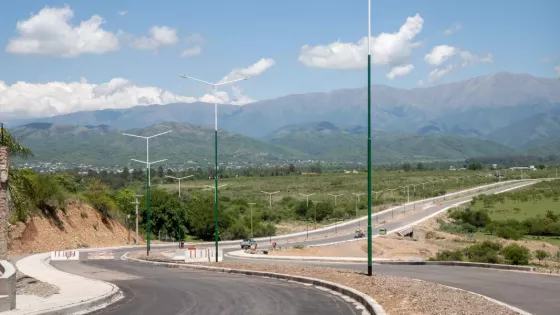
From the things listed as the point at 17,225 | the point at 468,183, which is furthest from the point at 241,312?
the point at 468,183

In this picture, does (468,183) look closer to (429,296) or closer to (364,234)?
(364,234)

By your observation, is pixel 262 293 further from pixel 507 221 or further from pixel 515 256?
pixel 507 221

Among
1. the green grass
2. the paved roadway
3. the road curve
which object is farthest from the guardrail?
the green grass

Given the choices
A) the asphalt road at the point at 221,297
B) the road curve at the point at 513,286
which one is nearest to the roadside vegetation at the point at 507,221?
the road curve at the point at 513,286

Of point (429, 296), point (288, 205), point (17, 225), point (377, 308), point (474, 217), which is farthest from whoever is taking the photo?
point (288, 205)

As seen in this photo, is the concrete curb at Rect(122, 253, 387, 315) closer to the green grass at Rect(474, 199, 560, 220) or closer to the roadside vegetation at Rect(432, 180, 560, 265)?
the roadside vegetation at Rect(432, 180, 560, 265)

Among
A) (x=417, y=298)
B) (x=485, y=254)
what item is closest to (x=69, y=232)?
(x=485, y=254)

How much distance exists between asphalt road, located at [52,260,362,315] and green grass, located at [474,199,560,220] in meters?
83.6

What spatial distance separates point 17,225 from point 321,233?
47.5 m

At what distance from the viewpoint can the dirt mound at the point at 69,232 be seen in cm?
6103

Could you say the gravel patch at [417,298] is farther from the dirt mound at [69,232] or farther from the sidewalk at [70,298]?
the dirt mound at [69,232]

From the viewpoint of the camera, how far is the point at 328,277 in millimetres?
26891

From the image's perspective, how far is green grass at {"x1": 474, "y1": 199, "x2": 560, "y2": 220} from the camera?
107938 millimetres

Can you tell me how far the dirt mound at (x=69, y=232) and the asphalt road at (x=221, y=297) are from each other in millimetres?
33383
